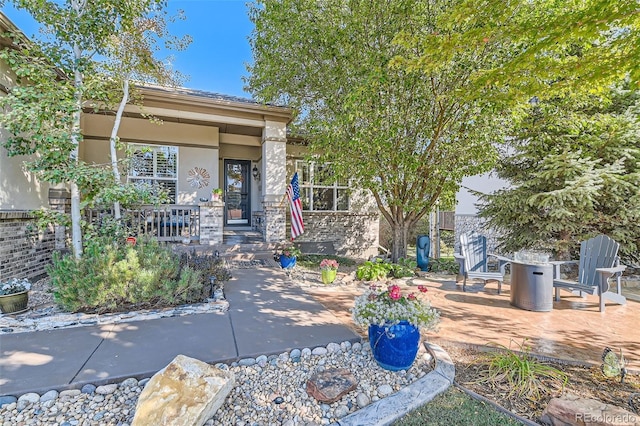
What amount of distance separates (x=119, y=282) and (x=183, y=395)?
8.73 ft

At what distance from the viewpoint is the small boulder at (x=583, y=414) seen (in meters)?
1.95

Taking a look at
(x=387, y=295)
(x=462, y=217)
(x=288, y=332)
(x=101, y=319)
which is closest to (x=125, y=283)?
(x=101, y=319)

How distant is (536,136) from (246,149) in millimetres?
8457

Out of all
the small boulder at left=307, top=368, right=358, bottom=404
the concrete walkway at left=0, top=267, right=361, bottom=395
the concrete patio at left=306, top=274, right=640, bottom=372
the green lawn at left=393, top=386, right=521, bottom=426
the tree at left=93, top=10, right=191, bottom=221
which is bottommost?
the green lawn at left=393, top=386, right=521, bottom=426

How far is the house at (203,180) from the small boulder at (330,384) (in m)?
4.87

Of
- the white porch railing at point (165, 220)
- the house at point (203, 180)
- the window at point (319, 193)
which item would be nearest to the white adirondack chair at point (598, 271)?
the house at point (203, 180)

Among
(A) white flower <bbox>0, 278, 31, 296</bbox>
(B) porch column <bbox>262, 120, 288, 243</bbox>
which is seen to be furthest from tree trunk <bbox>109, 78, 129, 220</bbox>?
(B) porch column <bbox>262, 120, 288, 243</bbox>

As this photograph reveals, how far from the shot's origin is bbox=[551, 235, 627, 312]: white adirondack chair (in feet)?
14.7

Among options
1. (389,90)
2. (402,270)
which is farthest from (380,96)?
(402,270)

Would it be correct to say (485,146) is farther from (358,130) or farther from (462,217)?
(462,217)

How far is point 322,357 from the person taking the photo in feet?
10.2

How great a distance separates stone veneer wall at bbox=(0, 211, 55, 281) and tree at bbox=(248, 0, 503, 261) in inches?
217

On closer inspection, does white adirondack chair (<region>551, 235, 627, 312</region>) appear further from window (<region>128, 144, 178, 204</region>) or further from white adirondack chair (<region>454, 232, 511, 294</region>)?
window (<region>128, 144, 178, 204</region>)

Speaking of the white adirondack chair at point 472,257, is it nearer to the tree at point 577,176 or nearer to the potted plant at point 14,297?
the tree at point 577,176
